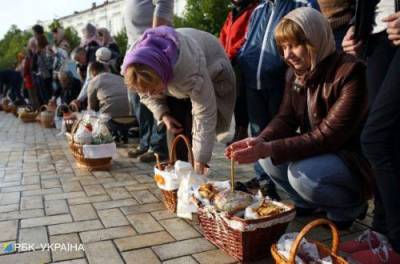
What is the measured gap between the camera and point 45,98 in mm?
10703

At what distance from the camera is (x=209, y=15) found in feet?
73.1

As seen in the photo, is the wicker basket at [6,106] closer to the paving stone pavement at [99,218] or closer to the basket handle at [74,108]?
the basket handle at [74,108]

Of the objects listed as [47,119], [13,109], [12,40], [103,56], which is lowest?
[13,109]

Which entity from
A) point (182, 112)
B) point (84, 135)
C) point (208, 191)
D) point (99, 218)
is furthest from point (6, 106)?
point (208, 191)

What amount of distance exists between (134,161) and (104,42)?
3.77m

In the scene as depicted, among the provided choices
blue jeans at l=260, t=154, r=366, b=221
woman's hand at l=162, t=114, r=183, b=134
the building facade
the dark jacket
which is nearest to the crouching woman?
blue jeans at l=260, t=154, r=366, b=221

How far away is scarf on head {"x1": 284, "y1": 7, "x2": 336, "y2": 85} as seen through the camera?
228cm

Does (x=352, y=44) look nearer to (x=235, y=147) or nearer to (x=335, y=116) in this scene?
(x=335, y=116)

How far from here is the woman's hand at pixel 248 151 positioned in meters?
2.30

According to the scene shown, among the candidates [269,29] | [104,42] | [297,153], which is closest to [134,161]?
[269,29]

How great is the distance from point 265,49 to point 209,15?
1991 centimetres

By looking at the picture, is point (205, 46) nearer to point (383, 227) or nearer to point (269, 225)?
point (269, 225)

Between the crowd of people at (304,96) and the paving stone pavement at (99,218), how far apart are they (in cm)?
42

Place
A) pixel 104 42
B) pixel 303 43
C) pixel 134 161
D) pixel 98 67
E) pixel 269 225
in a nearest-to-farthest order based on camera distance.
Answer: pixel 269 225 → pixel 303 43 → pixel 134 161 → pixel 98 67 → pixel 104 42
